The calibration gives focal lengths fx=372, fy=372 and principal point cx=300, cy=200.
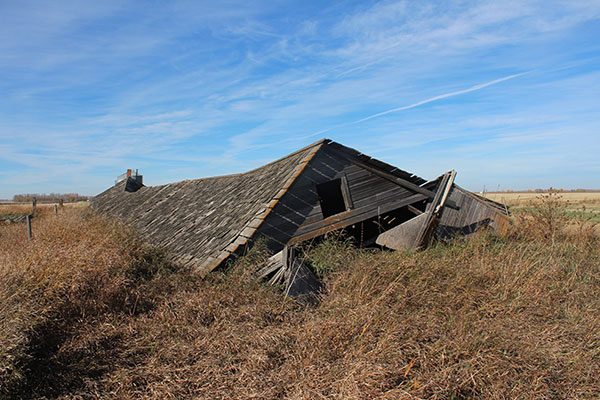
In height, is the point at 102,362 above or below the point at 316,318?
below

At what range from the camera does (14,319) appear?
395 cm

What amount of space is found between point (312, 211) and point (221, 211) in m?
2.68

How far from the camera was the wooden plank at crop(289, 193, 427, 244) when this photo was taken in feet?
24.0

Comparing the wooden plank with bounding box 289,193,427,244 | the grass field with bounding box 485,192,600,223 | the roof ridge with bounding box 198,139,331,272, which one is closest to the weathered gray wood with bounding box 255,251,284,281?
the roof ridge with bounding box 198,139,331,272

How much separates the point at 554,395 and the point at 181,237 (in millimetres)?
7638

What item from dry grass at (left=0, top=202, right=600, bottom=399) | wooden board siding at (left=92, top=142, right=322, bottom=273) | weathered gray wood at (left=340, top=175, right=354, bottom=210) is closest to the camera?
dry grass at (left=0, top=202, right=600, bottom=399)

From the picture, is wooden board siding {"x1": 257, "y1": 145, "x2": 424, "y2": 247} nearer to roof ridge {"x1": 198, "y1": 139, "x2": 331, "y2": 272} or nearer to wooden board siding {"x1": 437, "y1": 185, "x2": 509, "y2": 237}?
roof ridge {"x1": 198, "y1": 139, "x2": 331, "y2": 272}

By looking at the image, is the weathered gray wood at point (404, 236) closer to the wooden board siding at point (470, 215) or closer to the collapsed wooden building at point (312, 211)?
the collapsed wooden building at point (312, 211)

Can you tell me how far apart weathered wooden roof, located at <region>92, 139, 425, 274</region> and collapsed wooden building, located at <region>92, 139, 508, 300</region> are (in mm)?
25

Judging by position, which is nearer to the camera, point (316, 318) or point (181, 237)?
point (316, 318)

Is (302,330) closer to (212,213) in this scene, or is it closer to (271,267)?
(271,267)

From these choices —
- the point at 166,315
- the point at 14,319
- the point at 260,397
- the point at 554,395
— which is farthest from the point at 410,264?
the point at 14,319

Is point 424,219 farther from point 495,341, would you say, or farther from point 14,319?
point 14,319

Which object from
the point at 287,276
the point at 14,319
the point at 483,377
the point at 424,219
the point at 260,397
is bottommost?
Answer: the point at 260,397
